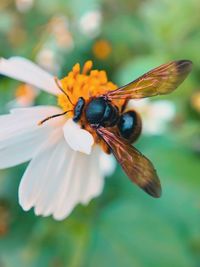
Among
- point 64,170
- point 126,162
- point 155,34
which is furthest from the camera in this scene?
point 155,34

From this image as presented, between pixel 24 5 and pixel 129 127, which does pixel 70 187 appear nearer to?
pixel 129 127

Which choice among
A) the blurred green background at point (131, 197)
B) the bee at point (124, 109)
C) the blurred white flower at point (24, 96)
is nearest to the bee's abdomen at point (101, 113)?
the bee at point (124, 109)

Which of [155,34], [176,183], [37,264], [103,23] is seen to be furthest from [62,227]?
[103,23]

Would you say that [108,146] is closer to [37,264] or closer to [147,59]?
[37,264]

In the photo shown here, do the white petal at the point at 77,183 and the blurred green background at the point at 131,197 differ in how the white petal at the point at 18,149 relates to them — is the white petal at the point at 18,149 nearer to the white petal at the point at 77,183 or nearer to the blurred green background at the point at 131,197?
the white petal at the point at 77,183

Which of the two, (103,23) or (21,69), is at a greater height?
(103,23)

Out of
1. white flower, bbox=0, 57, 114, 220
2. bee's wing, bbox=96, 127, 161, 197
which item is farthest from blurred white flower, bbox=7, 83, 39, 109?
bee's wing, bbox=96, 127, 161, 197
